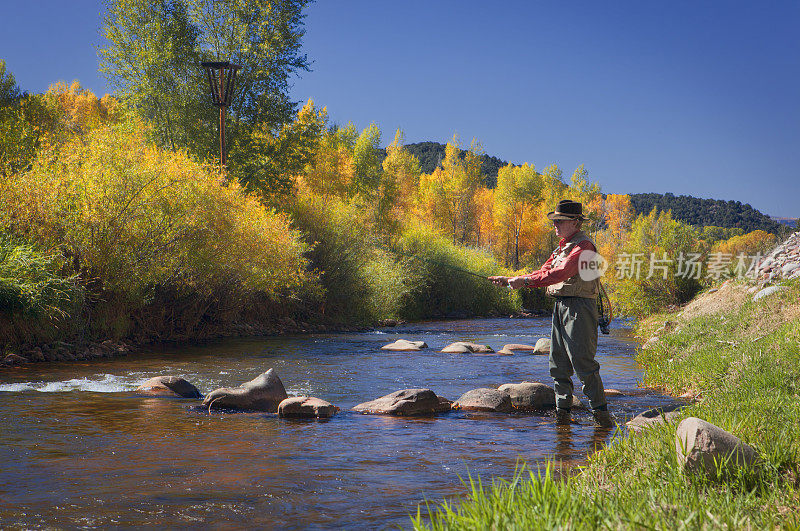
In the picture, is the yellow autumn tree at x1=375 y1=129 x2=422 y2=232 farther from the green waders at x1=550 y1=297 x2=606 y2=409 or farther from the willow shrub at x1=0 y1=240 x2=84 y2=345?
the green waders at x1=550 y1=297 x2=606 y2=409

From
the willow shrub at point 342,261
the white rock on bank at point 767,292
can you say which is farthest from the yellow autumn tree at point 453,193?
the white rock on bank at point 767,292

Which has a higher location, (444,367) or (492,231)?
(492,231)

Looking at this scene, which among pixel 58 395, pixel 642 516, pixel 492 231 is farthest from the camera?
pixel 492 231

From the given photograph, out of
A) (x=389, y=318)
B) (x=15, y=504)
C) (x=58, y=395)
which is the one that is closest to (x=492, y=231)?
(x=389, y=318)

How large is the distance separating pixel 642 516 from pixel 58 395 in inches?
347

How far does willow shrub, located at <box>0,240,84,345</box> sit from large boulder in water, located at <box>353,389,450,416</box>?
7.51 metres

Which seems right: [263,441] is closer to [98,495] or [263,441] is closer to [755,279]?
[98,495]

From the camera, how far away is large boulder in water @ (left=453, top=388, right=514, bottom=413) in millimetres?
8422

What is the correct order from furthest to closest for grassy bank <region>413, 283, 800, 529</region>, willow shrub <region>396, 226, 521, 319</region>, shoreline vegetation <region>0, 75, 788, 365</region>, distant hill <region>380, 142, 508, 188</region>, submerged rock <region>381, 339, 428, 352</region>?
distant hill <region>380, 142, 508, 188</region> → willow shrub <region>396, 226, 521, 319</region> → submerged rock <region>381, 339, 428, 352</region> → shoreline vegetation <region>0, 75, 788, 365</region> → grassy bank <region>413, 283, 800, 529</region>

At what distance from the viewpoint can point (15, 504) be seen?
4.46m

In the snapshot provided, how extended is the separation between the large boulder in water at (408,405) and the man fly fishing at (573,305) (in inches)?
68.8

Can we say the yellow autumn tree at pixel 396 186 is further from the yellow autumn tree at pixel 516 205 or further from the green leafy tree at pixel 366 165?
the yellow autumn tree at pixel 516 205

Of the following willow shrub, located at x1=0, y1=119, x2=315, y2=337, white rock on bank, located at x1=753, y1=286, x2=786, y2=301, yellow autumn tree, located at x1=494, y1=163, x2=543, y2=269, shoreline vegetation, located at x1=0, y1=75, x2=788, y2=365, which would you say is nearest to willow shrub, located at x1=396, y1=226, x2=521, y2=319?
shoreline vegetation, located at x1=0, y1=75, x2=788, y2=365

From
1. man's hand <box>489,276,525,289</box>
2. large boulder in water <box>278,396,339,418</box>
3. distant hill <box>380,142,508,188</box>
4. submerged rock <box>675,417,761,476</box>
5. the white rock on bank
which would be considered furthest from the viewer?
distant hill <box>380,142,508,188</box>
